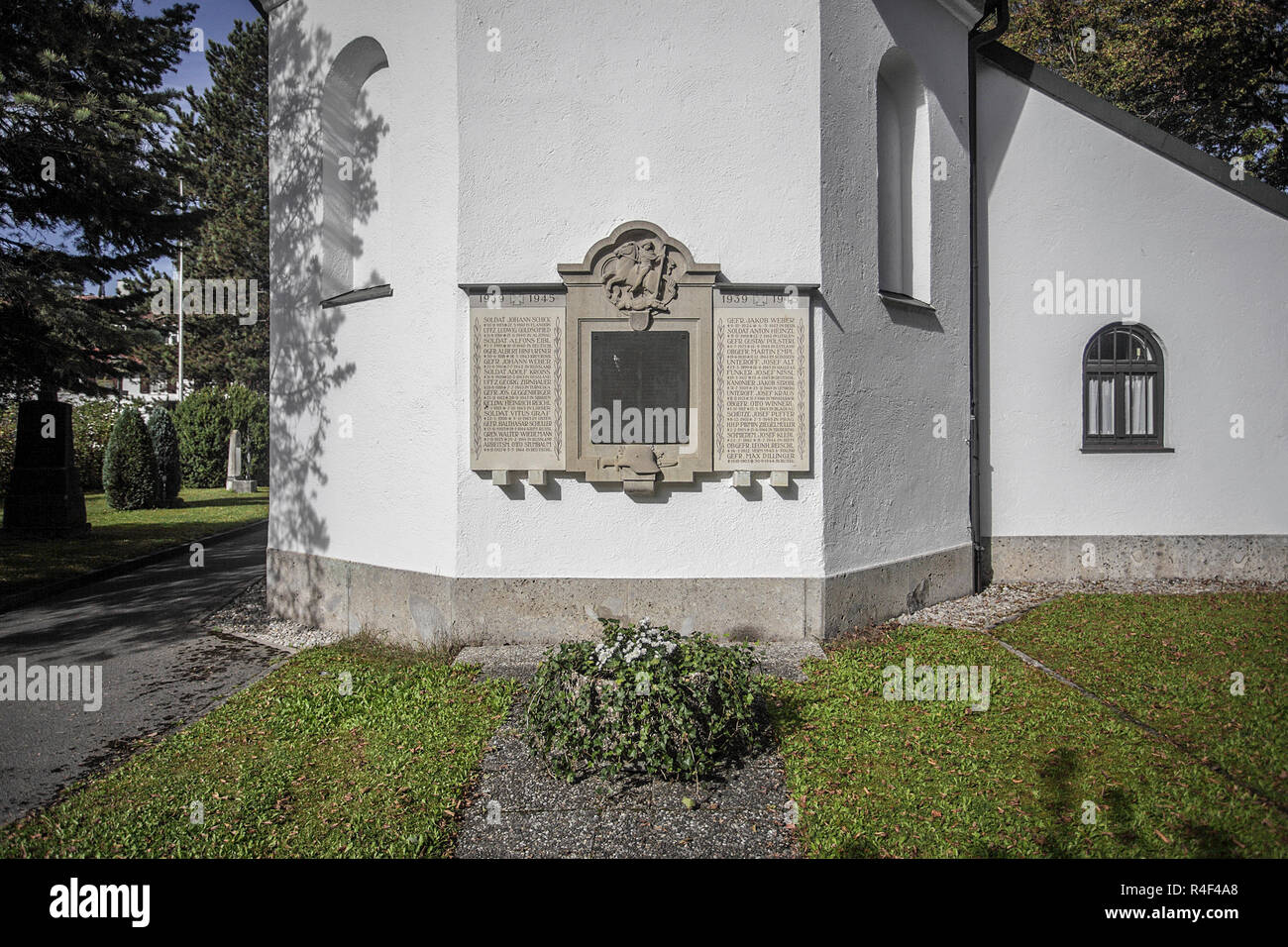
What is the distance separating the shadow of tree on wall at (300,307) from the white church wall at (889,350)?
482 cm

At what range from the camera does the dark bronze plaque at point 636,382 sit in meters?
6.31

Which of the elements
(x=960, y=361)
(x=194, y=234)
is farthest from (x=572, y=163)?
(x=194, y=234)

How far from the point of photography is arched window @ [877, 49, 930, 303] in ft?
25.5

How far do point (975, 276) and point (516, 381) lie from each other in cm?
600

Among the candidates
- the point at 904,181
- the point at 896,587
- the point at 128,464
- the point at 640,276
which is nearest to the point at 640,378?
the point at 640,276

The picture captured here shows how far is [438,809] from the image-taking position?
11.9 feet

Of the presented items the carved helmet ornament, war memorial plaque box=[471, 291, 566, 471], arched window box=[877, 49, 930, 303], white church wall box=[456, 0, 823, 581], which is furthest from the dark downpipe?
war memorial plaque box=[471, 291, 566, 471]

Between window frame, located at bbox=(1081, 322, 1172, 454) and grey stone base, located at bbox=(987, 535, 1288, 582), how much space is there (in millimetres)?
1226

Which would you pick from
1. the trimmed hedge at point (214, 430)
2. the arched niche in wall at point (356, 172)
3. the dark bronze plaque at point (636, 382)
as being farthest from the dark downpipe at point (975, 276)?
the trimmed hedge at point (214, 430)

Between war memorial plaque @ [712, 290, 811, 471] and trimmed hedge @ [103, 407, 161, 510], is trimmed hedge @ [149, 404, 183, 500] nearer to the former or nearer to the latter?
trimmed hedge @ [103, 407, 161, 510]

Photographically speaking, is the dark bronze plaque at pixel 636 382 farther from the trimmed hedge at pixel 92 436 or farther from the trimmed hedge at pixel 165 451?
the trimmed hedge at pixel 92 436

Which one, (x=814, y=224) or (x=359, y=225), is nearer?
(x=814, y=224)

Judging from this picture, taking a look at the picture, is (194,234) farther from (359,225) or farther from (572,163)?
(572,163)

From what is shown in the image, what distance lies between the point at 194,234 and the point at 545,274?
967 centimetres
